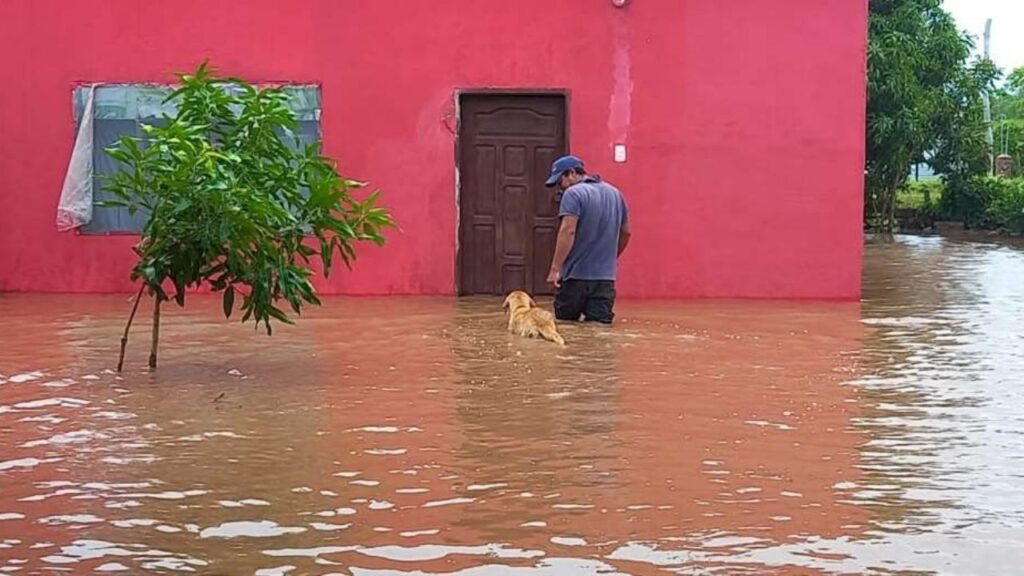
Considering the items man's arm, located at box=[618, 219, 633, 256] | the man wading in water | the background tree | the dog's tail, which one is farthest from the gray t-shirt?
the background tree

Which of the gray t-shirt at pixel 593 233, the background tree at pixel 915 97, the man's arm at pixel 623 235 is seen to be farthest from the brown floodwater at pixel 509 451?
the background tree at pixel 915 97

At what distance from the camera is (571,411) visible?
24.4 ft

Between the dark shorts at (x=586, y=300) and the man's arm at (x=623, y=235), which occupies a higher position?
the man's arm at (x=623, y=235)

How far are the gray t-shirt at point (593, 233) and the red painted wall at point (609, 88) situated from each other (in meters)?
2.82

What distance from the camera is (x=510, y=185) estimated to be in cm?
1411

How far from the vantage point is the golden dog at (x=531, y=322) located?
33.5 ft

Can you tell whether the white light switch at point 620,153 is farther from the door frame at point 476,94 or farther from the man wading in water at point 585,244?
the man wading in water at point 585,244

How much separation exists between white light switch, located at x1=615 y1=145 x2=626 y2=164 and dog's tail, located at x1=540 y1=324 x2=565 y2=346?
161 inches

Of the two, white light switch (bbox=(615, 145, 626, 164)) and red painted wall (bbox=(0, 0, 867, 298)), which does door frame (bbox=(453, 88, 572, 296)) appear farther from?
white light switch (bbox=(615, 145, 626, 164))

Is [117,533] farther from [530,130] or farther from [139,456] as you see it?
[530,130]

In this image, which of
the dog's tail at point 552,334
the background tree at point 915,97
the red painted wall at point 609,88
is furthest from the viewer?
the background tree at point 915,97

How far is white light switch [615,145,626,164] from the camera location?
14.0 metres

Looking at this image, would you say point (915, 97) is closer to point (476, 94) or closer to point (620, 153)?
point (620, 153)

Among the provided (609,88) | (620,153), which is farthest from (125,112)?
(620,153)
